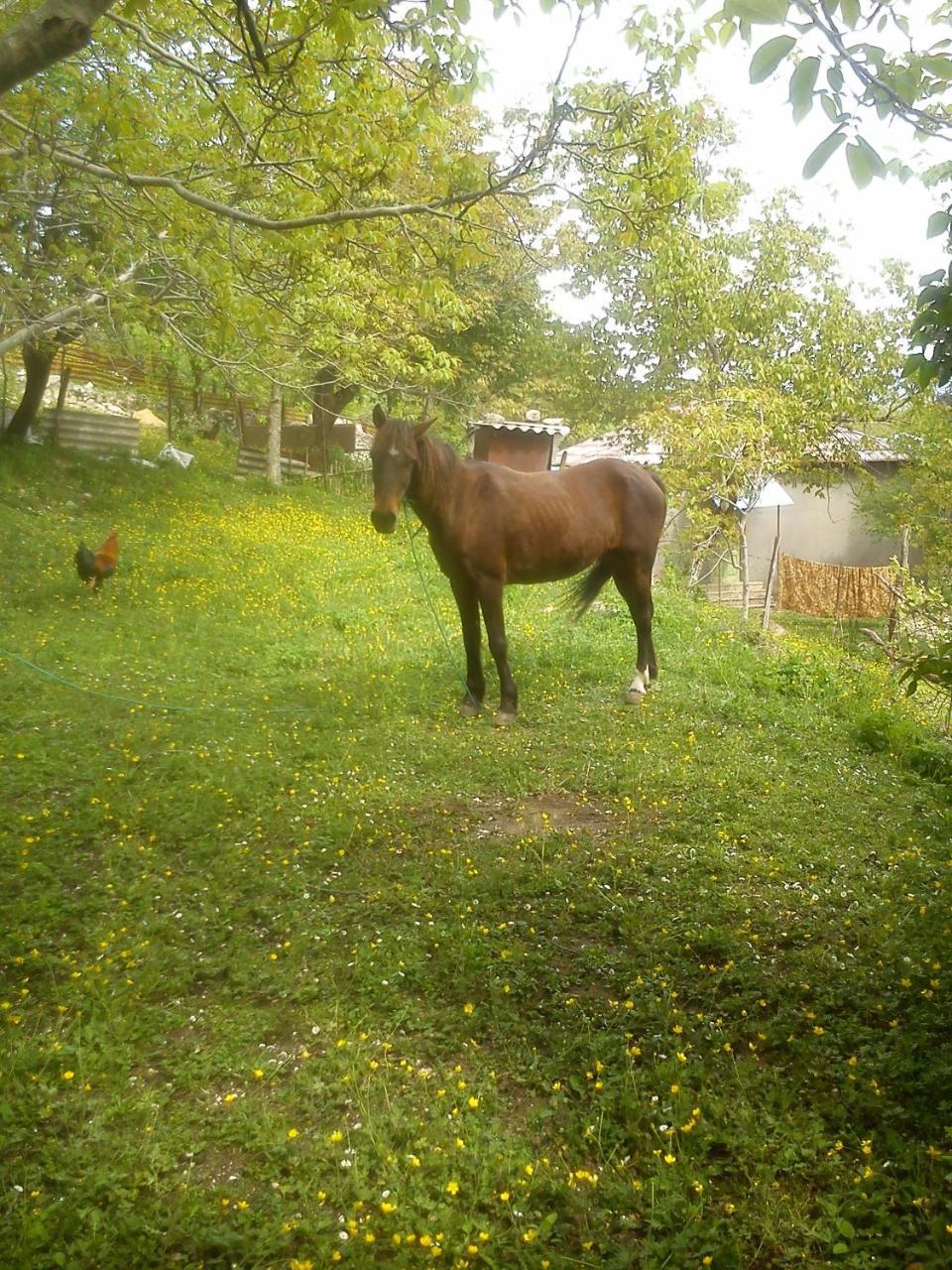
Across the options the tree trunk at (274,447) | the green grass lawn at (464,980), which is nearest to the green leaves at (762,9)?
the green grass lawn at (464,980)

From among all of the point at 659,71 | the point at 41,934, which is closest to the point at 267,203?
the point at 659,71

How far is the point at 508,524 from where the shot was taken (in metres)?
6.74

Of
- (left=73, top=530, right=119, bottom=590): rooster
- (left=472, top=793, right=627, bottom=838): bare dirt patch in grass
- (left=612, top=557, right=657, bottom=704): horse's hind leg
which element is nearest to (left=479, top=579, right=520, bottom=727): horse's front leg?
(left=612, top=557, right=657, bottom=704): horse's hind leg

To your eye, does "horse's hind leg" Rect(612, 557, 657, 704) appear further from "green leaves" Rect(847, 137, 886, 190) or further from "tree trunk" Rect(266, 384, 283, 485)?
"tree trunk" Rect(266, 384, 283, 485)

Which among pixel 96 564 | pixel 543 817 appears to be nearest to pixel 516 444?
pixel 96 564

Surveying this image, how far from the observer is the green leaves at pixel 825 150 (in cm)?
225

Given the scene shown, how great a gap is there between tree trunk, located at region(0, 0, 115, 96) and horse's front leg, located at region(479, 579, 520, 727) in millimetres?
4439

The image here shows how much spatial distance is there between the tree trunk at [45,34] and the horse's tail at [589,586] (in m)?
5.49

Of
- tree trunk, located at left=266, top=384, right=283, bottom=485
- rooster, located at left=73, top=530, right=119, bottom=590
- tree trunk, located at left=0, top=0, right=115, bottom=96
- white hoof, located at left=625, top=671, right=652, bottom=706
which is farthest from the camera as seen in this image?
tree trunk, located at left=266, top=384, right=283, bottom=485

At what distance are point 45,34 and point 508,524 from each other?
448 cm

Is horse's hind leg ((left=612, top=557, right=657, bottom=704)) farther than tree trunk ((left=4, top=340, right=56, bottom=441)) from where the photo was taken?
No

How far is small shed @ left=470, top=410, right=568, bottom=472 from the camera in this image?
14234mm

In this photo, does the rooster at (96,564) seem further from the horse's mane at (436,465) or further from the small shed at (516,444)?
the small shed at (516,444)

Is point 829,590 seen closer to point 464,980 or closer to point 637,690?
point 637,690
